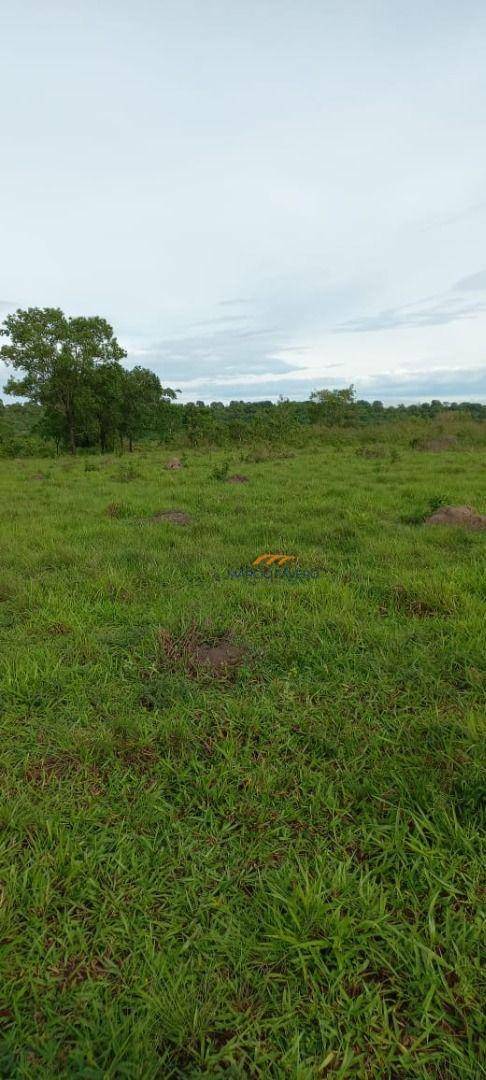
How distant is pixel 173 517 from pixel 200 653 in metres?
4.36

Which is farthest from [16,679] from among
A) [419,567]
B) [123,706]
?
[419,567]

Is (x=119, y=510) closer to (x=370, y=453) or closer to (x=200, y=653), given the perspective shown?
(x=200, y=653)

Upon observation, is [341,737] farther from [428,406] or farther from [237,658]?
[428,406]

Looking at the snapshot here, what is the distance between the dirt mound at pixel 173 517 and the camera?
7.15 metres

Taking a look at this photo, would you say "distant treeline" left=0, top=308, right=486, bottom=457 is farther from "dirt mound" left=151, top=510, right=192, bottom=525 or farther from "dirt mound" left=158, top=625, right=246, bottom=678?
"dirt mound" left=158, top=625, right=246, bottom=678

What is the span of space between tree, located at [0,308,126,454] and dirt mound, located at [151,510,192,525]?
2117 cm

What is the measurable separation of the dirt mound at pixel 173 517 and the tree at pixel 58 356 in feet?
69.5

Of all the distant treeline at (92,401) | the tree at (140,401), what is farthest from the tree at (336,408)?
the tree at (140,401)

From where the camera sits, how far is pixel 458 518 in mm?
6309

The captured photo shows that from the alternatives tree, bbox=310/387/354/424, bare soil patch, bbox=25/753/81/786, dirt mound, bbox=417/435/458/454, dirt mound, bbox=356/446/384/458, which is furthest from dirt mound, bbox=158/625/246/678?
tree, bbox=310/387/354/424

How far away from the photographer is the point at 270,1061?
4.06 feet

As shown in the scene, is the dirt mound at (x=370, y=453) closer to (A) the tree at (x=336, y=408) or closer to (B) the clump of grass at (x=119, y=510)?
(B) the clump of grass at (x=119, y=510)

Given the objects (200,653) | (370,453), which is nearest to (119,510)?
(200,653)
